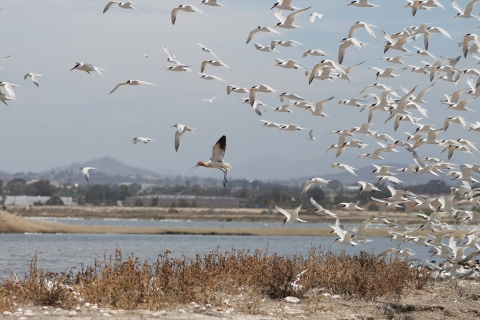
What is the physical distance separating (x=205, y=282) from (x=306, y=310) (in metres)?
1.93

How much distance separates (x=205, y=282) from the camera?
1252cm

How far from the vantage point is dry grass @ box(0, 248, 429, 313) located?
36.7 feet

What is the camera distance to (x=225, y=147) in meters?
13.0

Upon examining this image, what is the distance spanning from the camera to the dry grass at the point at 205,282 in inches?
440

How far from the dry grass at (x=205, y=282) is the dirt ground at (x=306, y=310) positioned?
6.1 inches

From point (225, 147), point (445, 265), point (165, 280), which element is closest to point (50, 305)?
point (165, 280)

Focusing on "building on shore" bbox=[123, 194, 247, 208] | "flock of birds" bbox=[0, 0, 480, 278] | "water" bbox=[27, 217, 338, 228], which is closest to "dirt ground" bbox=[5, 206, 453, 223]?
"water" bbox=[27, 217, 338, 228]

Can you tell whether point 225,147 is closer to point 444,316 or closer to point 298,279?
point 298,279

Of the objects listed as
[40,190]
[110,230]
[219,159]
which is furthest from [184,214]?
[219,159]

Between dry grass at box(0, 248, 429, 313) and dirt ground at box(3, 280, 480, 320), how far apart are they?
155 mm

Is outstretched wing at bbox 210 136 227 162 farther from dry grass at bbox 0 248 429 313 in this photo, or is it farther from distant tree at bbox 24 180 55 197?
distant tree at bbox 24 180 55 197

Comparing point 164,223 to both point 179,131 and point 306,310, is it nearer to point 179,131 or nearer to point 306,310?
point 179,131

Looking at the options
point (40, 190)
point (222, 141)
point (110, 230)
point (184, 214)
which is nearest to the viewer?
point (222, 141)

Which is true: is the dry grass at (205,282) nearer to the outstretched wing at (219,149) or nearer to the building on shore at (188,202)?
the outstretched wing at (219,149)
